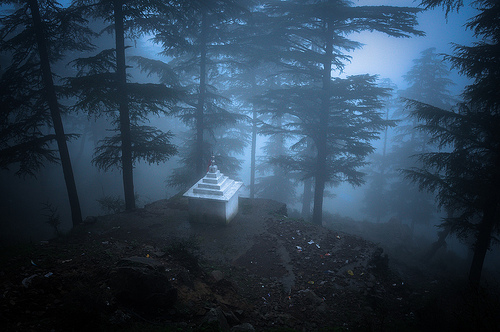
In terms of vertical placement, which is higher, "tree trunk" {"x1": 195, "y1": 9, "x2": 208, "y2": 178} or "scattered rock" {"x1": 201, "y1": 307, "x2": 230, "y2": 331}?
"tree trunk" {"x1": 195, "y1": 9, "x2": 208, "y2": 178}

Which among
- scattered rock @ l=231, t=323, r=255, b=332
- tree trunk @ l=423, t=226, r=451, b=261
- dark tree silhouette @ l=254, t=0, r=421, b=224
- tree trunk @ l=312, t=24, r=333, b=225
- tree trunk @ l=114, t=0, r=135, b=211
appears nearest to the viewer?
scattered rock @ l=231, t=323, r=255, b=332

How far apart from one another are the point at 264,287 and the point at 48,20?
44.3 feet

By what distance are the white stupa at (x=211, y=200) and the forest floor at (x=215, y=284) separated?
476 millimetres

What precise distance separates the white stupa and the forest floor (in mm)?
476

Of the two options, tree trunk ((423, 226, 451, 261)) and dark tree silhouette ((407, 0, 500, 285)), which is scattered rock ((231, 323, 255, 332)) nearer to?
dark tree silhouette ((407, 0, 500, 285))

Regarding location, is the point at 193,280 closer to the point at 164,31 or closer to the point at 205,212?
the point at 205,212

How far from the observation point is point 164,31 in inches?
415

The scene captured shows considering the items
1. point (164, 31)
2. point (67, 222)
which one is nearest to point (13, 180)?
point (67, 222)

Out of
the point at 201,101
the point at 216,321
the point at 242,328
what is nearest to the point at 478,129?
the point at 242,328

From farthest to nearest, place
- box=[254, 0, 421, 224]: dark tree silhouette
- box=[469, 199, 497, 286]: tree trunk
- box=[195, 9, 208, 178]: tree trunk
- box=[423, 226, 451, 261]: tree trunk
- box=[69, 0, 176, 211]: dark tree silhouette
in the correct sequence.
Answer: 1. box=[423, 226, 451, 261]: tree trunk
2. box=[195, 9, 208, 178]: tree trunk
3. box=[254, 0, 421, 224]: dark tree silhouette
4. box=[469, 199, 497, 286]: tree trunk
5. box=[69, 0, 176, 211]: dark tree silhouette

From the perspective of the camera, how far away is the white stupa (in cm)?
988

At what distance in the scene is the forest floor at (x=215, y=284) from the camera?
423 centimetres

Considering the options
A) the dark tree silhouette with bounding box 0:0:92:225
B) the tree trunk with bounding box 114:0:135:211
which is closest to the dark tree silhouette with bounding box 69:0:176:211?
the tree trunk with bounding box 114:0:135:211

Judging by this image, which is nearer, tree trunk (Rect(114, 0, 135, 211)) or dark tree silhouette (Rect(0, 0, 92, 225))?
dark tree silhouette (Rect(0, 0, 92, 225))
